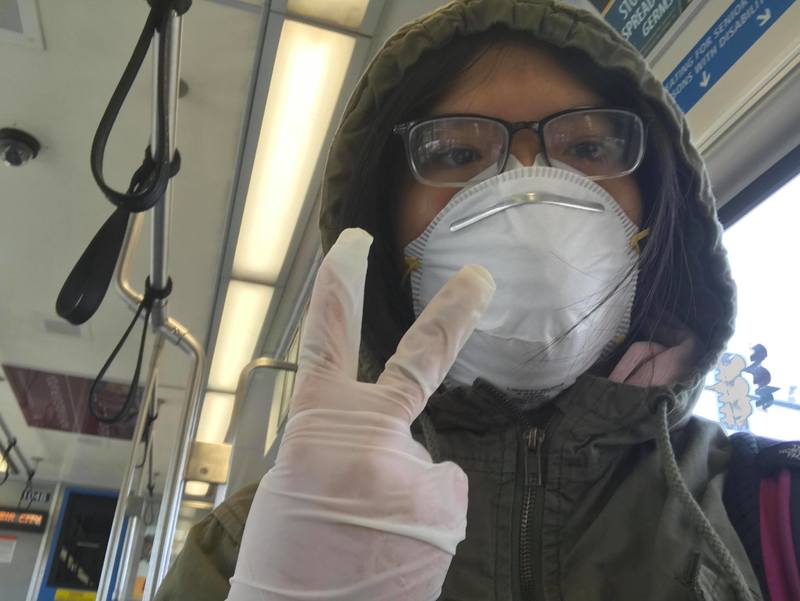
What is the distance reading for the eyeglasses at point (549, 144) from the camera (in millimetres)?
707

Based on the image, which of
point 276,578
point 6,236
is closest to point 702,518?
point 276,578

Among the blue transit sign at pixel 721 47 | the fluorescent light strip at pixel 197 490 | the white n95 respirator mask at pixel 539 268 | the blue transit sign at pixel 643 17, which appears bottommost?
the white n95 respirator mask at pixel 539 268

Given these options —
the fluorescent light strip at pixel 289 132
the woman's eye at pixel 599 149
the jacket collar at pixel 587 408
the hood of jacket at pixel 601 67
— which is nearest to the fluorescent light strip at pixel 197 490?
the fluorescent light strip at pixel 289 132

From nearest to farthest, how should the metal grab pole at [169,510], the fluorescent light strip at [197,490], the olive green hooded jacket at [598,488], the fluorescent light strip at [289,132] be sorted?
the olive green hooded jacket at [598,488] < the metal grab pole at [169,510] < the fluorescent light strip at [289,132] < the fluorescent light strip at [197,490]

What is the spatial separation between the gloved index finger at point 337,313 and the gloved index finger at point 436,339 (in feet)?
0.11

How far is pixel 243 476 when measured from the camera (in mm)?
3432

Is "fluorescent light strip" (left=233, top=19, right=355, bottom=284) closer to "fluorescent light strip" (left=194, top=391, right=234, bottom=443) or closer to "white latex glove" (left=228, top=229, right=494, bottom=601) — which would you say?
"white latex glove" (left=228, top=229, right=494, bottom=601)

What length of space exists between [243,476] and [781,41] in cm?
322

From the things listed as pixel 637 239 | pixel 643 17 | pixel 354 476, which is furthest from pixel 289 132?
pixel 354 476

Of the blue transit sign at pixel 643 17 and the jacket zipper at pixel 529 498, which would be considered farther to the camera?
the blue transit sign at pixel 643 17

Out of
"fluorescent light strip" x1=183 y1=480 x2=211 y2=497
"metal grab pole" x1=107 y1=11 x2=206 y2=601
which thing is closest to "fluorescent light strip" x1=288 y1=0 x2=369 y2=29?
"metal grab pole" x1=107 y1=11 x2=206 y2=601

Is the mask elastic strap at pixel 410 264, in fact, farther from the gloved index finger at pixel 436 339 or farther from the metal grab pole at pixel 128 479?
the metal grab pole at pixel 128 479

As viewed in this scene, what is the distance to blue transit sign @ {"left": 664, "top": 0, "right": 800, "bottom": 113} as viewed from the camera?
3.05 ft

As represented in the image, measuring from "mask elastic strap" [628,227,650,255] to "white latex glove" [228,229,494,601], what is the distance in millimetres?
295
